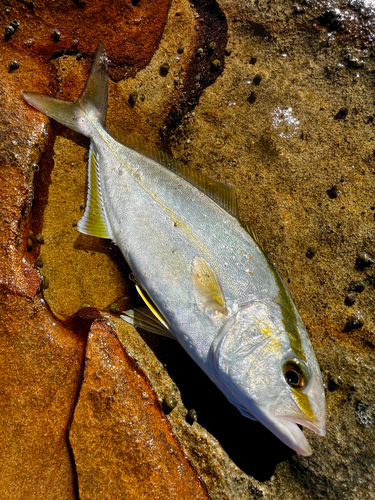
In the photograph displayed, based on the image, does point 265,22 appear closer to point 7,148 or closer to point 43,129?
point 43,129

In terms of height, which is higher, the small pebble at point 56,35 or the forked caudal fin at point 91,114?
the small pebble at point 56,35

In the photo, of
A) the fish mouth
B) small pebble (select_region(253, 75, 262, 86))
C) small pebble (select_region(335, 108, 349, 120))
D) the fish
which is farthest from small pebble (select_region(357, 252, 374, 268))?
small pebble (select_region(253, 75, 262, 86))

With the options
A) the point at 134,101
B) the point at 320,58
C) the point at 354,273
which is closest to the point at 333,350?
the point at 354,273

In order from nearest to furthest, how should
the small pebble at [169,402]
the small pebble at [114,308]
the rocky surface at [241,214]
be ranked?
1. the rocky surface at [241,214]
2. the small pebble at [169,402]
3. the small pebble at [114,308]

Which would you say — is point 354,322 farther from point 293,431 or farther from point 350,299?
point 293,431

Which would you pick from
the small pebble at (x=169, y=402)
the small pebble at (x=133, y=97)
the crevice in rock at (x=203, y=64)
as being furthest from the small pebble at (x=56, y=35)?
the small pebble at (x=169, y=402)

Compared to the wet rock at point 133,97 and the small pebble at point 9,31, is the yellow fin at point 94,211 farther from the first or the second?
the small pebble at point 9,31
